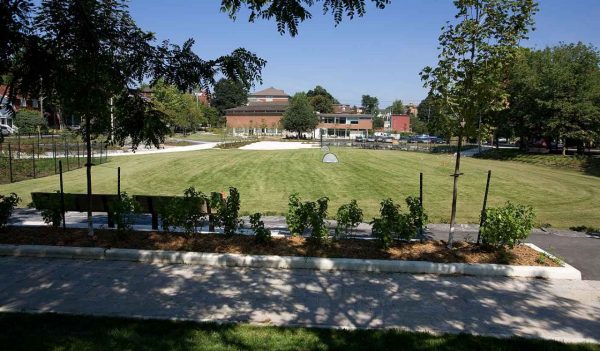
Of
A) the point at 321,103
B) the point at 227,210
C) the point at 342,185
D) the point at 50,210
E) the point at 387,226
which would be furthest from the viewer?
the point at 321,103

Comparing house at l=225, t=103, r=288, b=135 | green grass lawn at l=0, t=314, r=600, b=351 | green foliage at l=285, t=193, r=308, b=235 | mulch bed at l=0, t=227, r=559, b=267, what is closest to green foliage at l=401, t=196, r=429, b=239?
mulch bed at l=0, t=227, r=559, b=267

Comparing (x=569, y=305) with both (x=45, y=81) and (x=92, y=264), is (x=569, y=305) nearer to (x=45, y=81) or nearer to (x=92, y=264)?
(x=92, y=264)

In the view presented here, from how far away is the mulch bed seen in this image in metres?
8.21

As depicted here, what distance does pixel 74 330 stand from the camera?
5117mm

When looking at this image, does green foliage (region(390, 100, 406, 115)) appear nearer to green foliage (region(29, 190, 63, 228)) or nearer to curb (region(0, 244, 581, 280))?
curb (region(0, 244, 581, 280))

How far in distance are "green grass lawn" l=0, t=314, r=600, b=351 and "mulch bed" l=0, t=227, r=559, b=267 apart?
9.58ft

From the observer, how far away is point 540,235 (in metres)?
11.1

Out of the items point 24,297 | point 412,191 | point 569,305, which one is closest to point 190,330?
point 24,297

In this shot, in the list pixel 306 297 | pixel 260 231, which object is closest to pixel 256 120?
pixel 260 231

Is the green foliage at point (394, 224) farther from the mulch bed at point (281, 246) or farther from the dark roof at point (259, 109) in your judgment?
the dark roof at point (259, 109)

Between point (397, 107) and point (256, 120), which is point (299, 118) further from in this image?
point (397, 107)

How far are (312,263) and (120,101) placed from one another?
14.7 feet

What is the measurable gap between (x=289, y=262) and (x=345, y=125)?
96783 mm

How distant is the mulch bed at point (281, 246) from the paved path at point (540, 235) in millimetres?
976
